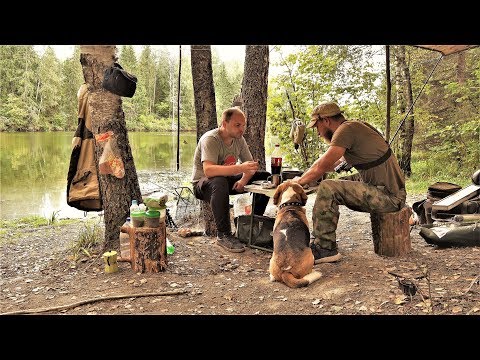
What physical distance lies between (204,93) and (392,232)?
8.43ft

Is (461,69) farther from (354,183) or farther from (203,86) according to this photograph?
(354,183)

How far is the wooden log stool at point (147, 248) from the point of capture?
11.3ft

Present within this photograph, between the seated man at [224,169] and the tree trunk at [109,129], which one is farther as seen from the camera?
the seated man at [224,169]

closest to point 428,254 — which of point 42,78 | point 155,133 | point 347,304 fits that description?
point 347,304

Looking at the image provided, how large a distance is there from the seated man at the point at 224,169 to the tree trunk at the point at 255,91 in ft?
3.60

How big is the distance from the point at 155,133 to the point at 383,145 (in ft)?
52.9

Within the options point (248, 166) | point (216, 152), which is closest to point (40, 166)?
point (216, 152)

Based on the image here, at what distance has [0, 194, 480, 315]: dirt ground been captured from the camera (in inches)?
111

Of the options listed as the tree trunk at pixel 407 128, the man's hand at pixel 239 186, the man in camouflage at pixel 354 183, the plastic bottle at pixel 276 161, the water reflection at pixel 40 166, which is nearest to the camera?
the man in camouflage at pixel 354 183

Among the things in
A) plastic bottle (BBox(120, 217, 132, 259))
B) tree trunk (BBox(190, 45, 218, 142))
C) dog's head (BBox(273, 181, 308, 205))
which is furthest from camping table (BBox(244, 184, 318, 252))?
tree trunk (BBox(190, 45, 218, 142))

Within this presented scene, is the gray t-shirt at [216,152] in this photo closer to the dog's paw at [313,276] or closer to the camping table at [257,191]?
the camping table at [257,191]

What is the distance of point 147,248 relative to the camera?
3.47 metres

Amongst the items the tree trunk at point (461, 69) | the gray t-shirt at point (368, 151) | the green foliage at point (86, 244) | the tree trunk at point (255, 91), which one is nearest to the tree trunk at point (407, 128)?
the tree trunk at point (461, 69)
